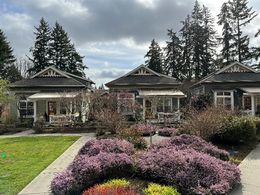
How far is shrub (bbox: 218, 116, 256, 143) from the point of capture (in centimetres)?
1612

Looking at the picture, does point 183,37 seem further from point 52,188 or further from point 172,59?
point 52,188

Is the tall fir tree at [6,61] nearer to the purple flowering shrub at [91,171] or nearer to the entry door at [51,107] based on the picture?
the entry door at [51,107]

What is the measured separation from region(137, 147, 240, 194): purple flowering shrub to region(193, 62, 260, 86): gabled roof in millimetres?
26803

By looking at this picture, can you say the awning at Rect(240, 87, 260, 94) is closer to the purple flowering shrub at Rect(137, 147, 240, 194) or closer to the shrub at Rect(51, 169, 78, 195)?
the purple flowering shrub at Rect(137, 147, 240, 194)

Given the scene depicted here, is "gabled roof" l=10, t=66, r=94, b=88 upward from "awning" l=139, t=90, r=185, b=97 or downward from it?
upward

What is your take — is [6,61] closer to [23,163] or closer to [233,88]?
[233,88]

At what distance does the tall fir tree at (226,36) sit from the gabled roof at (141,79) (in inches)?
974

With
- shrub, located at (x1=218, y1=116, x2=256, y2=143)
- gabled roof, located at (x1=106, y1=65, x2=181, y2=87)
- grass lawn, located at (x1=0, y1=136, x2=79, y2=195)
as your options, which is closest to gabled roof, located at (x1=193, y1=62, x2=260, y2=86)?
gabled roof, located at (x1=106, y1=65, x2=181, y2=87)

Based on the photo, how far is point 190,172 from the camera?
909cm

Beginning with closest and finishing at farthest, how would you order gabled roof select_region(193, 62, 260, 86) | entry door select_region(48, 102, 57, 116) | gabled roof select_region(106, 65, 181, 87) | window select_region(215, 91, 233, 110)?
1. gabled roof select_region(106, 65, 181, 87)
2. window select_region(215, 91, 233, 110)
3. entry door select_region(48, 102, 57, 116)
4. gabled roof select_region(193, 62, 260, 86)

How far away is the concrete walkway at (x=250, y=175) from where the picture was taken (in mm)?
9193

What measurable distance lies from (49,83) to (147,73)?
10395mm

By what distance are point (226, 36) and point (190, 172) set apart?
5295cm

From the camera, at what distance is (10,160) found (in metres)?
14.3
